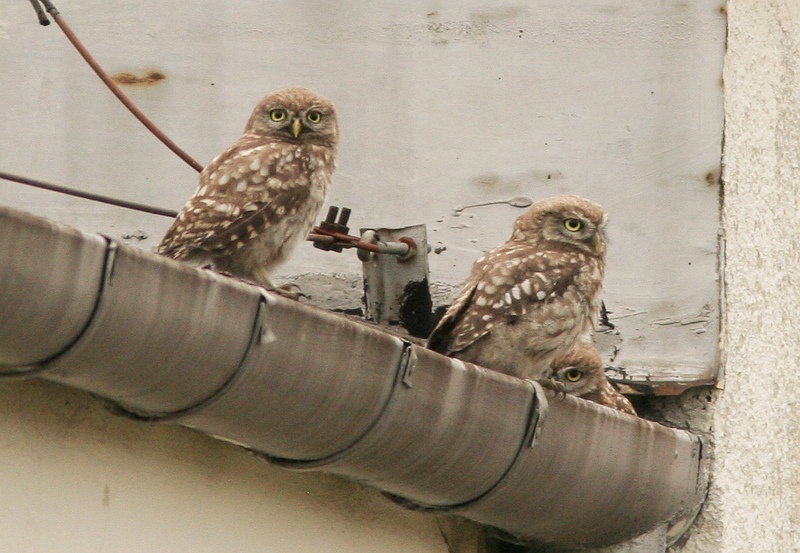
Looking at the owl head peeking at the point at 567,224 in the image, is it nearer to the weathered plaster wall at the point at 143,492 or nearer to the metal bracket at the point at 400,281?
the metal bracket at the point at 400,281

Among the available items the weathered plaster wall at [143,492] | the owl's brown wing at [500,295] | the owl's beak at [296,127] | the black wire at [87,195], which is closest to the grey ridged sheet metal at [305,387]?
the weathered plaster wall at [143,492]

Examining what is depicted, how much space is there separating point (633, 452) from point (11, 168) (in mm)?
3230

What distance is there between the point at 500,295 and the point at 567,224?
0.57 meters

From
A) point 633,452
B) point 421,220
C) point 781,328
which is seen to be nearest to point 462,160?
point 421,220

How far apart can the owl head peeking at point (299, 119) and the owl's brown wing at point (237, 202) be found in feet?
1.06

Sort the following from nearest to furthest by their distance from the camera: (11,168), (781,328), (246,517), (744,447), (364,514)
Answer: (246,517) < (364,514) < (744,447) < (781,328) < (11,168)

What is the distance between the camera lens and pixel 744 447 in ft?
15.4

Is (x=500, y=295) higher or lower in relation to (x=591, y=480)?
higher

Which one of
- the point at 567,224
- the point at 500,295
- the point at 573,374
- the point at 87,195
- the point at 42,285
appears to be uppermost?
the point at 42,285

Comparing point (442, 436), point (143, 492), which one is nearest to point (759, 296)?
point (442, 436)

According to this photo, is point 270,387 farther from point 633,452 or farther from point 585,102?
point 585,102

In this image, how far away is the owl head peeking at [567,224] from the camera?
193 inches

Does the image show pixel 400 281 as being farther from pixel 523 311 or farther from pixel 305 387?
pixel 305 387

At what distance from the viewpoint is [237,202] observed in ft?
15.6
